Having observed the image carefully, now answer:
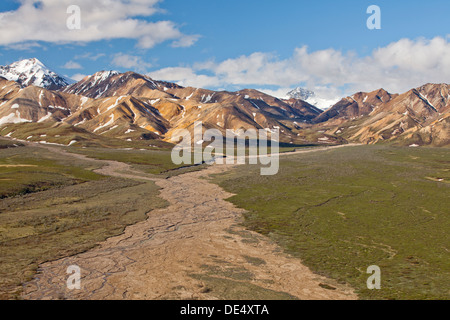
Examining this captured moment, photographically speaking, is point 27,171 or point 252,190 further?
point 27,171

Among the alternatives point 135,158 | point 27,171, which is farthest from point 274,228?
point 135,158

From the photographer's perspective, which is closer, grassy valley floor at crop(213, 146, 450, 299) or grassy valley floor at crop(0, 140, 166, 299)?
grassy valley floor at crop(213, 146, 450, 299)

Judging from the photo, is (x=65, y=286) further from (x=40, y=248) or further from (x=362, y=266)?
(x=362, y=266)

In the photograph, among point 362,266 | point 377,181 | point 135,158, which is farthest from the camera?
point 135,158

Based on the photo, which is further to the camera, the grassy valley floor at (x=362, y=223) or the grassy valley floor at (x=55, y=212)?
the grassy valley floor at (x=55, y=212)

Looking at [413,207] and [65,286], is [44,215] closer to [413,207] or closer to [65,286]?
[65,286]

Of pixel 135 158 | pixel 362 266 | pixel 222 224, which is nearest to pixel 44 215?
pixel 222 224

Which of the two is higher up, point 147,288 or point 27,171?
point 27,171

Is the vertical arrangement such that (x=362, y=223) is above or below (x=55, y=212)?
below

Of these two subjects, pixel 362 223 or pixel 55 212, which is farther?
pixel 55 212
